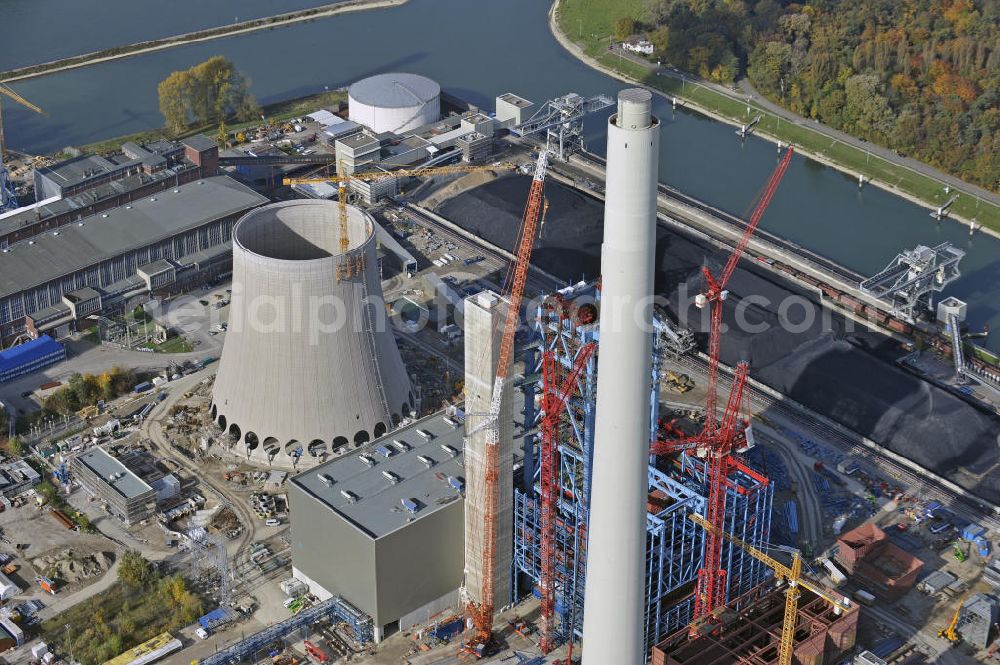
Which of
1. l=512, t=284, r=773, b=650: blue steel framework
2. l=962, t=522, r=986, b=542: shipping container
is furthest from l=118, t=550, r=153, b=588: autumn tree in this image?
l=962, t=522, r=986, b=542: shipping container

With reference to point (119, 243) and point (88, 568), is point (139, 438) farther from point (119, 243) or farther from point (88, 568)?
point (119, 243)

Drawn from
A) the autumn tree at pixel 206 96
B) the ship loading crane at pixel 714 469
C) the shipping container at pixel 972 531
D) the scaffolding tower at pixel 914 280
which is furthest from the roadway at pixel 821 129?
the ship loading crane at pixel 714 469

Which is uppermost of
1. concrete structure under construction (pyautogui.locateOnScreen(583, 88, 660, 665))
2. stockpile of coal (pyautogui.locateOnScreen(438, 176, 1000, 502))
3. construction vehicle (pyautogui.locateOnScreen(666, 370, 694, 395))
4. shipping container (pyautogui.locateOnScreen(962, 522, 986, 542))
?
concrete structure under construction (pyautogui.locateOnScreen(583, 88, 660, 665))

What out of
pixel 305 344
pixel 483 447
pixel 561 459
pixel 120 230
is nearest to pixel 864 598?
pixel 561 459

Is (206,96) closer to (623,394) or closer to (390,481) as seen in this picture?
(390,481)

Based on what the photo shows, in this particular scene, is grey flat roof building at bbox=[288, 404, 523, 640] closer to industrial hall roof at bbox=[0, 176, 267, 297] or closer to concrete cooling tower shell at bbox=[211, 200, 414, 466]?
concrete cooling tower shell at bbox=[211, 200, 414, 466]

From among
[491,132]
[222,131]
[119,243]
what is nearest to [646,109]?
[119,243]

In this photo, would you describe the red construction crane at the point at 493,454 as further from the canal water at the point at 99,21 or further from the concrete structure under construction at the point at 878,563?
the canal water at the point at 99,21
